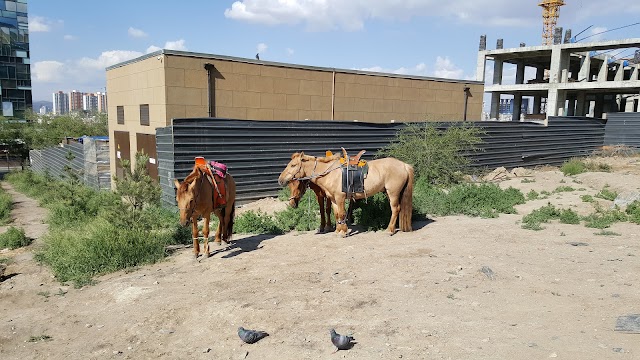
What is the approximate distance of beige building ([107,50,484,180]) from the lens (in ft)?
43.5

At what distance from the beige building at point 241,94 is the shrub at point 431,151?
2611 mm

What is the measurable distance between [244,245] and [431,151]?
8.37 metres

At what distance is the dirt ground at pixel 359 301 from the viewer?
4336mm

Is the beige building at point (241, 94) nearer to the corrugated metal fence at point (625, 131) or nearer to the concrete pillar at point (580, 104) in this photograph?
A: the corrugated metal fence at point (625, 131)

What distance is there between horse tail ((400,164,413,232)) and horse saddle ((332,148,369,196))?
0.84 m

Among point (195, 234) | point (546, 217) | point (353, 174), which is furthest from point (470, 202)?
point (195, 234)

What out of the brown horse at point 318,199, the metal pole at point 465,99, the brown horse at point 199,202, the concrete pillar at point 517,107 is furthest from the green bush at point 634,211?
the concrete pillar at point 517,107

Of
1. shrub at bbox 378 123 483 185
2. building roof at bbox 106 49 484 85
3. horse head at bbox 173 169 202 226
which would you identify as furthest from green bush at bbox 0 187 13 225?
shrub at bbox 378 123 483 185

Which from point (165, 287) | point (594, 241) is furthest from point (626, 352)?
point (165, 287)

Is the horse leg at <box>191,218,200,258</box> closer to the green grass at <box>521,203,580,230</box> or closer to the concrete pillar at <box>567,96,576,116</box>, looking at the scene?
the green grass at <box>521,203,580,230</box>

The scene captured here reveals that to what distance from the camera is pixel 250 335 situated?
179 inches

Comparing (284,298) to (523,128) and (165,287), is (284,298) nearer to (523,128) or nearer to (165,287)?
(165,287)

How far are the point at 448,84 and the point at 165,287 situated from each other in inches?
681

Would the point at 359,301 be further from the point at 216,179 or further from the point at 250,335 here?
the point at 216,179
